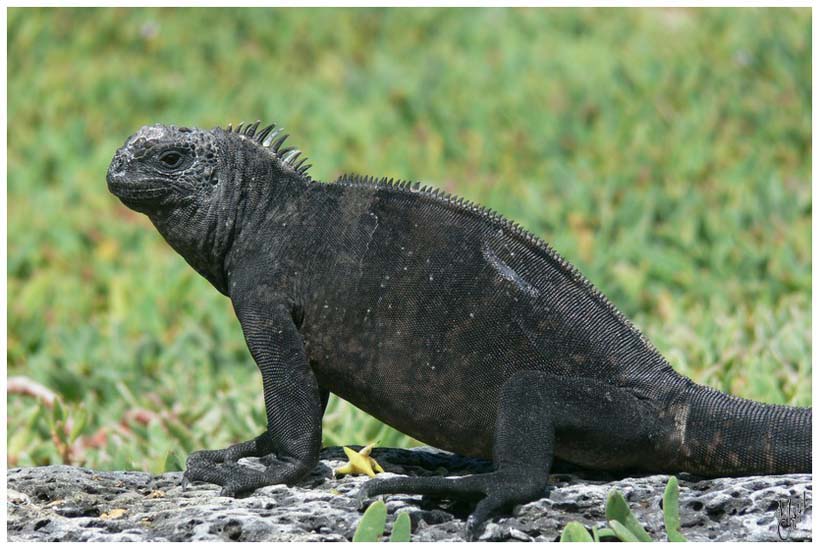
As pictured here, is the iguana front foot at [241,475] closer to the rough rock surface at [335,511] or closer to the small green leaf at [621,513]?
the rough rock surface at [335,511]

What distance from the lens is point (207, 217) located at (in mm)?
3699

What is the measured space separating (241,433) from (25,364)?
1941 millimetres

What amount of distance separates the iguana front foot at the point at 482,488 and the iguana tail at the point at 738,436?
1.54 ft

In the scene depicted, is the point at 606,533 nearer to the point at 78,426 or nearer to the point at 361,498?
the point at 361,498

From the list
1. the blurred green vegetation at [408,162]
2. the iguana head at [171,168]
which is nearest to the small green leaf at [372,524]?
the iguana head at [171,168]

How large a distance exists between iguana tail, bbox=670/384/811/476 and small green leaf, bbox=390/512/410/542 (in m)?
0.86

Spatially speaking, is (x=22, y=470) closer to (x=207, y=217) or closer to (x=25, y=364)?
(x=207, y=217)

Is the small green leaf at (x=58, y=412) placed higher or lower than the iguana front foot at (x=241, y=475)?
higher

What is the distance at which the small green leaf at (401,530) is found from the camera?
3066mm

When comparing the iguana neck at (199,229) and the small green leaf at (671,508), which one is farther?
the iguana neck at (199,229)

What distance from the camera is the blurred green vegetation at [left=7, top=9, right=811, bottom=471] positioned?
5785mm

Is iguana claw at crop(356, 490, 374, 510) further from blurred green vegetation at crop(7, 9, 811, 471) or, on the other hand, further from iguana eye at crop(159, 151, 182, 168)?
blurred green vegetation at crop(7, 9, 811, 471)

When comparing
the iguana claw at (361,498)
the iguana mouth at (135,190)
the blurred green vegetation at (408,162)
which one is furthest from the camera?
the blurred green vegetation at (408,162)

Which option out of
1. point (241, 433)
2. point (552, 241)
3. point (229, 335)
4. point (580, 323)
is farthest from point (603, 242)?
point (580, 323)
